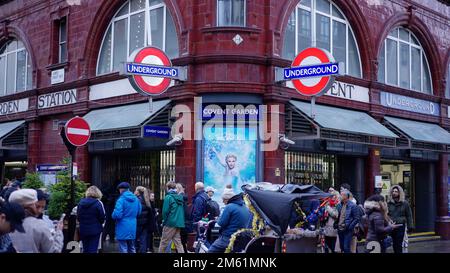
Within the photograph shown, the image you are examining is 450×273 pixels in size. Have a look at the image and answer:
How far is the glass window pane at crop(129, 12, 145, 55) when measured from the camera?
1881 centimetres

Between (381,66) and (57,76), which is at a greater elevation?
(381,66)

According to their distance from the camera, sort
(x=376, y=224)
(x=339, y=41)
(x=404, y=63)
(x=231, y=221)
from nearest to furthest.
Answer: (x=231, y=221) → (x=376, y=224) → (x=339, y=41) → (x=404, y=63)

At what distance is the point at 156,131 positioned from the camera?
53.8ft

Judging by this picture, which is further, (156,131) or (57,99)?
(57,99)

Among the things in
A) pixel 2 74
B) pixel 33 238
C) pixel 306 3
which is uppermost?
pixel 306 3

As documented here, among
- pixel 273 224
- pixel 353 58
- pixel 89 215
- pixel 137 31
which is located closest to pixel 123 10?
pixel 137 31

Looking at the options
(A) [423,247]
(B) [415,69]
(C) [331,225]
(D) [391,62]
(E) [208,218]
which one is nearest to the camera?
(C) [331,225]

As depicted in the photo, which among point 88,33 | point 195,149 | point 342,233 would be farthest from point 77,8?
point 342,233

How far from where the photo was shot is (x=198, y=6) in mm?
16562

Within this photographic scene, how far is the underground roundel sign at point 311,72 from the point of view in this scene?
1538cm

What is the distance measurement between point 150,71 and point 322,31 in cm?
615

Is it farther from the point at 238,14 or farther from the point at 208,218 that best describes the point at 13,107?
the point at 208,218

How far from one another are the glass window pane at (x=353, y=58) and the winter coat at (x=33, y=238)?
1525cm

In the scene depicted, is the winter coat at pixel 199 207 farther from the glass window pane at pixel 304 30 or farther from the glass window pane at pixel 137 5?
the glass window pane at pixel 137 5
